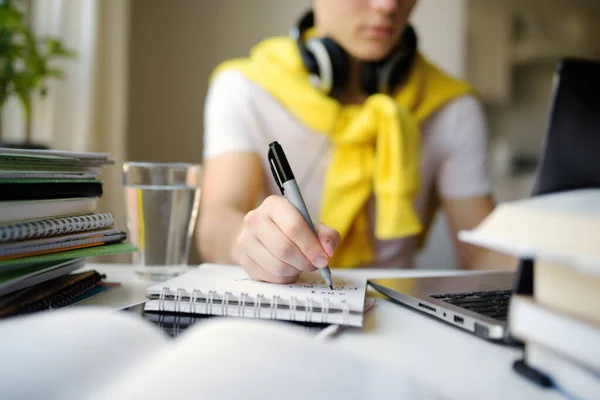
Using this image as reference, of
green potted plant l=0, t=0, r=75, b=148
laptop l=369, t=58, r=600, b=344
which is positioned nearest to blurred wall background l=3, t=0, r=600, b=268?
green potted plant l=0, t=0, r=75, b=148

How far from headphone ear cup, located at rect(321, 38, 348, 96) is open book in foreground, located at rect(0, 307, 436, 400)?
816mm

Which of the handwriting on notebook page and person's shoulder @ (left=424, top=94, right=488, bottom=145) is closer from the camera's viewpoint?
the handwriting on notebook page

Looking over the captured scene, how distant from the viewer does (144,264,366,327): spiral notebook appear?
39 cm

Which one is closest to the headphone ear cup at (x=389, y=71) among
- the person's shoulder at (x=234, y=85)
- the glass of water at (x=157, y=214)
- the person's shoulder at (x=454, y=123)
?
the person's shoulder at (x=454, y=123)

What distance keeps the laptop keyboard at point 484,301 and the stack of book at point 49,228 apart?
324mm

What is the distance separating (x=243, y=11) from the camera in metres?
1.86

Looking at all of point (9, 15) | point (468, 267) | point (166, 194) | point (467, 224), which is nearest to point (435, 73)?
point (467, 224)

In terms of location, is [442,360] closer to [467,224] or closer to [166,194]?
[166,194]

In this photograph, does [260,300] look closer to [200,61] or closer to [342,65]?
[342,65]

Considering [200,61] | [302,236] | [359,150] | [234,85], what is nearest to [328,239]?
[302,236]

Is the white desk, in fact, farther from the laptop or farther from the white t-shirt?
the white t-shirt

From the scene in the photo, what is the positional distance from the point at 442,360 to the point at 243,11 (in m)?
1.75

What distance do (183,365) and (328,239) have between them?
0.94 feet

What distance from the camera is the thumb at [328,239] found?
48cm
